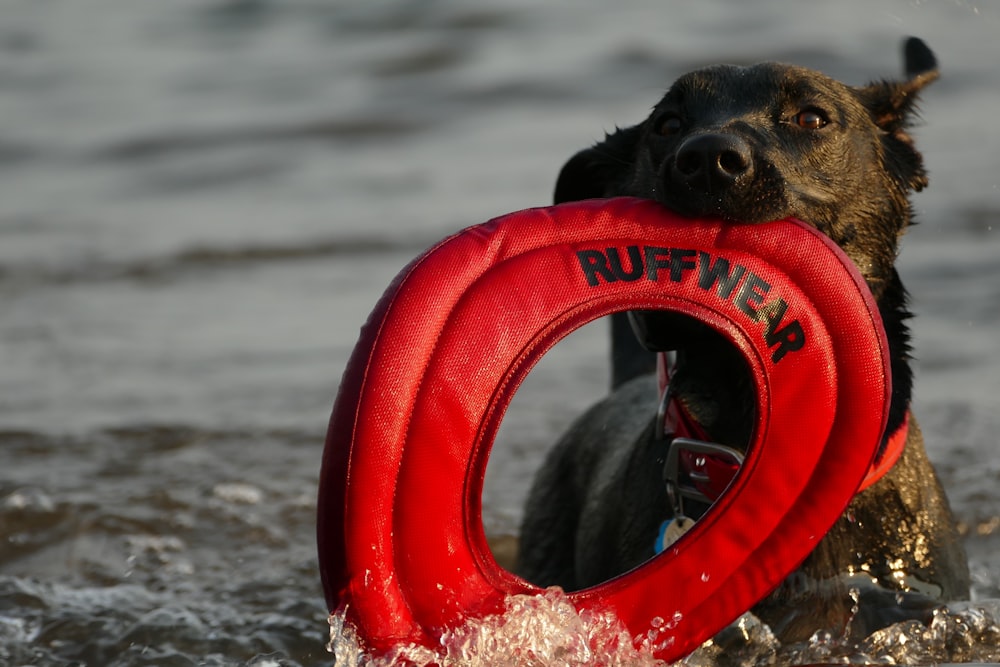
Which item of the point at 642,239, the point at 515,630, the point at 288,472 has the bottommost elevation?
the point at 288,472

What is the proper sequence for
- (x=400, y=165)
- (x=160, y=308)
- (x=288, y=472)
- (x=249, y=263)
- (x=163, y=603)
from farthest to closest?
1. (x=400, y=165)
2. (x=249, y=263)
3. (x=160, y=308)
4. (x=288, y=472)
5. (x=163, y=603)

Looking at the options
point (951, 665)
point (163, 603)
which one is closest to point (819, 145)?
point (951, 665)

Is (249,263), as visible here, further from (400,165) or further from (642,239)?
(642,239)

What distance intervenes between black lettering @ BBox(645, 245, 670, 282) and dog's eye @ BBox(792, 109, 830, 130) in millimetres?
653

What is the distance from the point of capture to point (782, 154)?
333cm

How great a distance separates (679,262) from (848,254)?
2.08 ft

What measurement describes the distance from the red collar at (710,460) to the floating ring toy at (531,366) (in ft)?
0.68

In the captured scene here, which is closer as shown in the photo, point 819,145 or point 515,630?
point 515,630

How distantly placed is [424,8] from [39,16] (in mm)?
4777

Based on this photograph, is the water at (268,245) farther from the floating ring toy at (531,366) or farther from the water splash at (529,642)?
the floating ring toy at (531,366)

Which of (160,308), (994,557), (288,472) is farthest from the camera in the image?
(160,308)

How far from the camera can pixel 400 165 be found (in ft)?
35.5

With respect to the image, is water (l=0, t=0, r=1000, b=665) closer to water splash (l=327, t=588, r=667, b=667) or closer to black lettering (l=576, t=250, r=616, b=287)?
water splash (l=327, t=588, r=667, b=667)

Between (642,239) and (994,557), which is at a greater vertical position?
(642,239)
